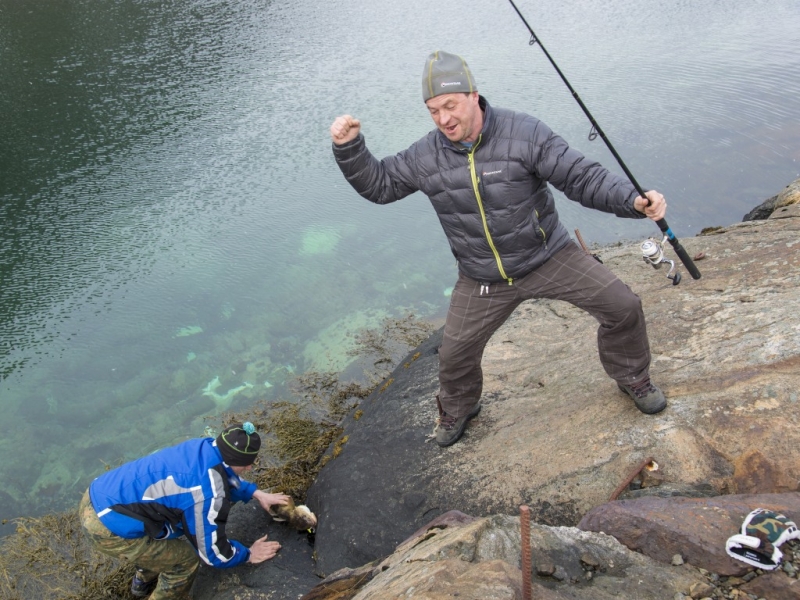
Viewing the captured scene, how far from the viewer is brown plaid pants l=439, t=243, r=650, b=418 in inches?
182

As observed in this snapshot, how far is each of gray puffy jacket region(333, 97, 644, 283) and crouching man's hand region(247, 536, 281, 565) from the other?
10.0 feet

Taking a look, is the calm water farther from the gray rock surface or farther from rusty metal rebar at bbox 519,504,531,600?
rusty metal rebar at bbox 519,504,531,600

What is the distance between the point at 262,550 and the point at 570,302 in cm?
345

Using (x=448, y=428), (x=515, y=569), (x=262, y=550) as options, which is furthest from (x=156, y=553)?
(x=515, y=569)

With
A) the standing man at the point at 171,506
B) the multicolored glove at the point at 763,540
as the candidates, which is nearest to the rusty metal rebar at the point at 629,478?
the multicolored glove at the point at 763,540

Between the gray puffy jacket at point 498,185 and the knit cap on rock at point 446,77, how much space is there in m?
0.26

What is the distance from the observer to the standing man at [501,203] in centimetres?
429

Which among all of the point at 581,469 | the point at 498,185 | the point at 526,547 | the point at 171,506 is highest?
the point at 498,185

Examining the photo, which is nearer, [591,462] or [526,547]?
[526,547]

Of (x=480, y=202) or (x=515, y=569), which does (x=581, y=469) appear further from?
(x=480, y=202)

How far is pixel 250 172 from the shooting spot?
14641mm

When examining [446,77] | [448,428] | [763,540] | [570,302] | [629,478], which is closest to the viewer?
[763,540]

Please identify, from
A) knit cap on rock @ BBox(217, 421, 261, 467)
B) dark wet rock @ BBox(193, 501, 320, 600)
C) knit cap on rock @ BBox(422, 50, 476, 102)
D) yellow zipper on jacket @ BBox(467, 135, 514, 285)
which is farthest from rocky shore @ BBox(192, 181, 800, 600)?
knit cap on rock @ BBox(422, 50, 476, 102)

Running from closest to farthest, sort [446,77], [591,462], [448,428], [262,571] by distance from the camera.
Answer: [446,77], [591,462], [262,571], [448,428]
